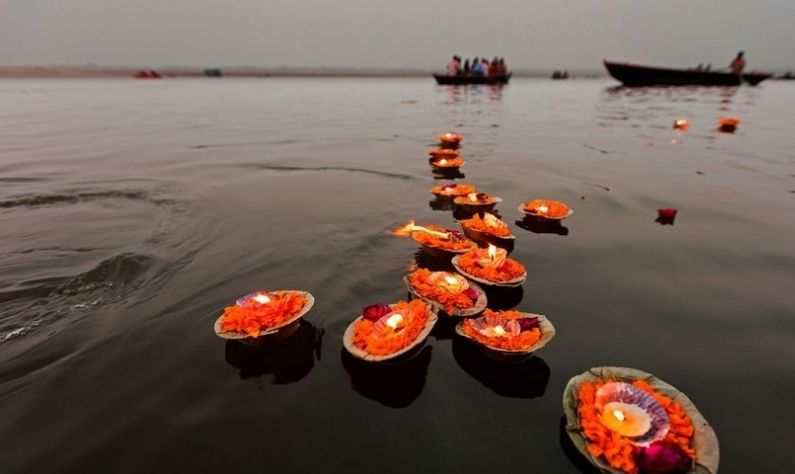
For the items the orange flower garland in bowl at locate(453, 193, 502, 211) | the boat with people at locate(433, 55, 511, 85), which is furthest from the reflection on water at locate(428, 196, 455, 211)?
the boat with people at locate(433, 55, 511, 85)

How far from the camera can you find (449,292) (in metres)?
4.44

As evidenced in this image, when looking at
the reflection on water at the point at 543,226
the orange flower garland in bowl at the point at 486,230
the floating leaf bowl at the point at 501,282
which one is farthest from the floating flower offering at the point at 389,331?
the reflection on water at the point at 543,226

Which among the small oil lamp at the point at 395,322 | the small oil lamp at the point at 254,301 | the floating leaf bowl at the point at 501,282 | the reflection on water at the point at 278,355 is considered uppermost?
the small oil lamp at the point at 254,301

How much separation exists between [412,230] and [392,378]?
2841mm

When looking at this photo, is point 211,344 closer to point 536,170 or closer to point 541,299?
point 541,299

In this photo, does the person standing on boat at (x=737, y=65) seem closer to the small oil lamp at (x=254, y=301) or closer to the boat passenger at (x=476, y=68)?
the boat passenger at (x=476, y=68)

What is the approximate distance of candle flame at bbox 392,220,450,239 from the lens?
5898 millimetres

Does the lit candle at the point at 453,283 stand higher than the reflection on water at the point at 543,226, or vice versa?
the lit candle at the point at 453,283

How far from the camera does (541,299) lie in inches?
203

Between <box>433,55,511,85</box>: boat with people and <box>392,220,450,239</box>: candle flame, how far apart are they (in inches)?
1683

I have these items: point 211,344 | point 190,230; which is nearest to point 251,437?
point 211,344

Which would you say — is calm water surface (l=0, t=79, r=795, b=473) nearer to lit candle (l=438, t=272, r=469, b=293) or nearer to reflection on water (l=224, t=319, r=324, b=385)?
reflection on water (l=224, t=319, r=324, b=385)

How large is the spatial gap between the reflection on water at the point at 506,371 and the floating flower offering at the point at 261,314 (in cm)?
180

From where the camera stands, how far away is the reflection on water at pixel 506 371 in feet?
12.2
